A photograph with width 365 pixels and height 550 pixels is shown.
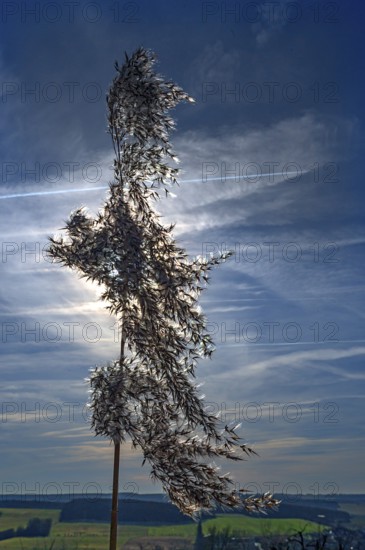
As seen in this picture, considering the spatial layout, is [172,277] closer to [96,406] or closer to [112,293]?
[112,293]

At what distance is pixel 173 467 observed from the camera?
978cm

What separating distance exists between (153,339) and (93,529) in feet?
12.8

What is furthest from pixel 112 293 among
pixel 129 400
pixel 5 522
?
pixel 5 522

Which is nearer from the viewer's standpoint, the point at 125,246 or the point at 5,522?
the point at 125,246

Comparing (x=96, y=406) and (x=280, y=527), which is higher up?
(x=96, y=406)

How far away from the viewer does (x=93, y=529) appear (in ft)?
38.8

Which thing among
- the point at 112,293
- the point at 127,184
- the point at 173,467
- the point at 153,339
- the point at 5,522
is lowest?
the point at 5,522

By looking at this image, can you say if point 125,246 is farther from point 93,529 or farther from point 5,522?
point 5,522

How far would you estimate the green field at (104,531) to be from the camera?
30.9 ft

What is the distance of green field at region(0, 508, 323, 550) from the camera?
30.9 ft

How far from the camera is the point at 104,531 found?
409 inches

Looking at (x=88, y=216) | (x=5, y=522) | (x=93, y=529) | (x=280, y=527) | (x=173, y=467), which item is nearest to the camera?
(x=280, y=527)

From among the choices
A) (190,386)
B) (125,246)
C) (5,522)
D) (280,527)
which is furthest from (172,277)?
(5,522)

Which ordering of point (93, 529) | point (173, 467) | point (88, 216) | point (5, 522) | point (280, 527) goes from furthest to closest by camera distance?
point (5, 522) → point (93, 529) → point (88, 216) → point (173, 467) → point (280, 527)
